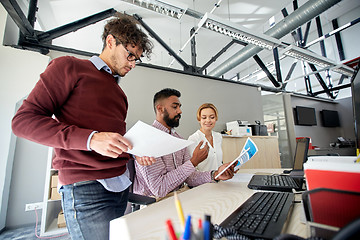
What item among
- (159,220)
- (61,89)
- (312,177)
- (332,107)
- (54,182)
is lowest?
(54,182)

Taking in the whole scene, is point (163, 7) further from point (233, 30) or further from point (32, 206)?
point (32, 206)

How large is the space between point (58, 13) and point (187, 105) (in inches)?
112

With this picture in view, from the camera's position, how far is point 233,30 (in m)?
2.45

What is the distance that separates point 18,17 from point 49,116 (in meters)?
2.16

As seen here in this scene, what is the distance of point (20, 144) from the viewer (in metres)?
2.33

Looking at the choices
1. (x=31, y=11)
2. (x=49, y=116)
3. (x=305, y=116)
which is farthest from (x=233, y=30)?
(x=305, y=116)

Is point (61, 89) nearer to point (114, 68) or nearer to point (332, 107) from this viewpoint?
point (114, 68)

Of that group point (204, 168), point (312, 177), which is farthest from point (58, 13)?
point (312, 177)

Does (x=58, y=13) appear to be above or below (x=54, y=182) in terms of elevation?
above

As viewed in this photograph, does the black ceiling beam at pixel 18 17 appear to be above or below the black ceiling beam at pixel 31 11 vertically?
below

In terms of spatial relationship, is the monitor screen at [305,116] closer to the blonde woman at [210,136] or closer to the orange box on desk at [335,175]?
the blonde woman at [210,136]

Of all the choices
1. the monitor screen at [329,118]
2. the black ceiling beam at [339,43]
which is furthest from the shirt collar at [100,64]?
the monitor screen at [329,118]

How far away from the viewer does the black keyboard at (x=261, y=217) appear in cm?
42

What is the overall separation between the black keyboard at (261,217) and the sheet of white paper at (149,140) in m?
0.36
